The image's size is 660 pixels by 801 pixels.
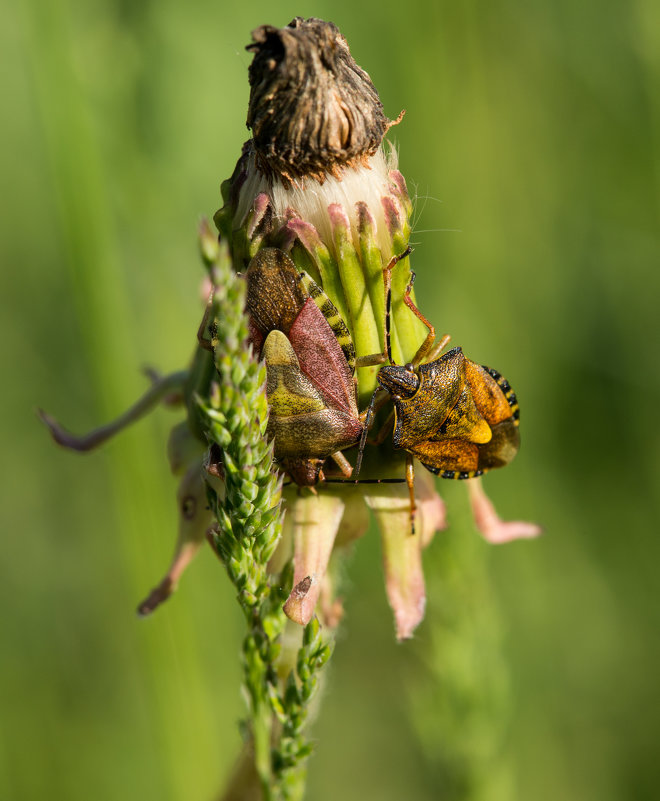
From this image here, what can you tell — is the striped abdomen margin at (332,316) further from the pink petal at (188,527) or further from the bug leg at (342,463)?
the pink petal at (188,527)

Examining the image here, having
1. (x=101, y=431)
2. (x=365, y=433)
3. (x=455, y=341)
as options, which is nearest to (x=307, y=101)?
(x=365, y=433)

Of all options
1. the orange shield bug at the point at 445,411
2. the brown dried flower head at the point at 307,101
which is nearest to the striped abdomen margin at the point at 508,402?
the orange shield bug at the point at 445,411

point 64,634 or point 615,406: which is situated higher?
point 615,406

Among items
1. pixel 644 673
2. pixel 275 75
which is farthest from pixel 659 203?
pixel 275 75

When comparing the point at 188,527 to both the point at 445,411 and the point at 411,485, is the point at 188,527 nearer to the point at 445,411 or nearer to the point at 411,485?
the point at 411,485

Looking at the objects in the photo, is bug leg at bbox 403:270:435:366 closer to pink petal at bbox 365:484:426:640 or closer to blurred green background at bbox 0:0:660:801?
pink petal at bbox 365:484:426:640

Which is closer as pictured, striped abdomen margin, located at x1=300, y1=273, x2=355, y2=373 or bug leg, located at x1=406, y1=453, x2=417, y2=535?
striped abdomen margin, located at x1=300, y1=273, x2=355, y2=373

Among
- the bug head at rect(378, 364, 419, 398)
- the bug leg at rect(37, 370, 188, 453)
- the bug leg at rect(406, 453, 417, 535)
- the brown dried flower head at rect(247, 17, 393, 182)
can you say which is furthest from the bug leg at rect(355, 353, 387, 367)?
the bug leg at rect(37, 370, 188, 453)

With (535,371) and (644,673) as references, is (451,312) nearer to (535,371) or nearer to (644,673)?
(535,371)
